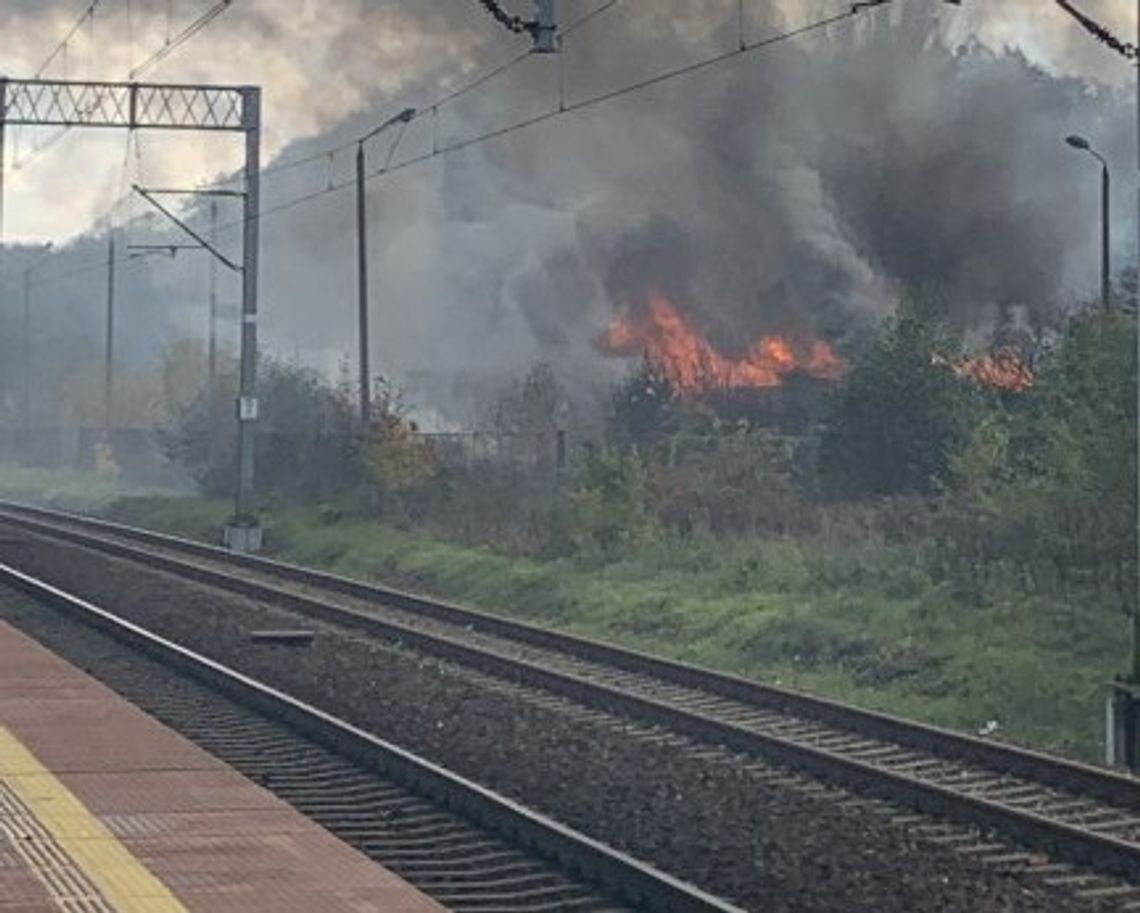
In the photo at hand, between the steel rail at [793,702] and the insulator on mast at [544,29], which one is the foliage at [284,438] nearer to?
the steel rail at [793,702]

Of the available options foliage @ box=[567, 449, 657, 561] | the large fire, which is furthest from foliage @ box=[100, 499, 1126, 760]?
the large fire

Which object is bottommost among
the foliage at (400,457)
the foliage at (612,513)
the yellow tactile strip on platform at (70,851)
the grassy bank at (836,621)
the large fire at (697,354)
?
the yellow tactile strip on platform at (70,851)

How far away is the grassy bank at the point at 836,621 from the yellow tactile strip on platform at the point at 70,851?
6710mm

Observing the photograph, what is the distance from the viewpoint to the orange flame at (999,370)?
28719mm

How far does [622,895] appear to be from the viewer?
8.58 m

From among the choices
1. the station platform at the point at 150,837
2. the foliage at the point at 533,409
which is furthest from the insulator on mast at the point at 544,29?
the foliage at the point at 533,409

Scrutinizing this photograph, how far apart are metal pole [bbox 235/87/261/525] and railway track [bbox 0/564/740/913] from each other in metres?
15.2

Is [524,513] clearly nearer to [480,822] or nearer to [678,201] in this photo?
A: [678,201]

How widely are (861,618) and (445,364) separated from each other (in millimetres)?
39881

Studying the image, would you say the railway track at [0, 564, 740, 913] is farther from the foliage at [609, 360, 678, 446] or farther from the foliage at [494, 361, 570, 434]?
the foliage at [494, 361, 570, 434]

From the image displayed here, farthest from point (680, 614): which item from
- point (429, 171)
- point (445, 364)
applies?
point (429, 171)

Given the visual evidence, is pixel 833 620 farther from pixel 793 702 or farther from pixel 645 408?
pixel 645 408

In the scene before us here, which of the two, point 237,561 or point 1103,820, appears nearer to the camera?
point 1103,820

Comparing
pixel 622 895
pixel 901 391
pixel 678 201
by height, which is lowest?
pixel 622 895
